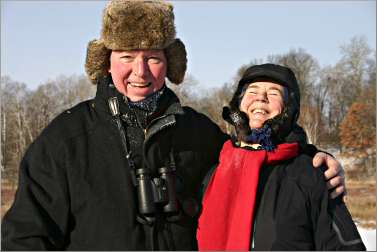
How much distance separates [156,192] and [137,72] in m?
0.70

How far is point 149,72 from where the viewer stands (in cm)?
295

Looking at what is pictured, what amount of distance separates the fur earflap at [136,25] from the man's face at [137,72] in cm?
5

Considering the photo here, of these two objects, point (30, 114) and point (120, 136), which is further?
point (30, 114)

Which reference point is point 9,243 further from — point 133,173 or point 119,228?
point 133,173

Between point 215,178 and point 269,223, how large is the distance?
44 centimetres

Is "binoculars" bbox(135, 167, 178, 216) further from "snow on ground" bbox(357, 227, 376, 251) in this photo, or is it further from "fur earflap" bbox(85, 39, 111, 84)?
"snow on ground" bbox(357, 227, 376, 251)

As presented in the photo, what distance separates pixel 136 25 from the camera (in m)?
3.03

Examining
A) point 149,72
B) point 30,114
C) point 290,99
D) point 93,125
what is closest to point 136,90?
point 149,72

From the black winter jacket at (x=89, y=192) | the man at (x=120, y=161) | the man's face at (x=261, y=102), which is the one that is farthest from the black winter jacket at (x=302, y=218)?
the black winter jacket at (x=89, y=192)

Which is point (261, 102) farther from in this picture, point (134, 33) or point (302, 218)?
point (134, 33)

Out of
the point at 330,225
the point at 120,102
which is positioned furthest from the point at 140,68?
the point at 330,225

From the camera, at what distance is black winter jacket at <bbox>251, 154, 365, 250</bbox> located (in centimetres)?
272

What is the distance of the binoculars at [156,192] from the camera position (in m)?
2.78

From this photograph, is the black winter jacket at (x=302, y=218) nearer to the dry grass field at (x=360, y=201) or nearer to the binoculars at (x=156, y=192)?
the binoculars at (x=156, y=192)
